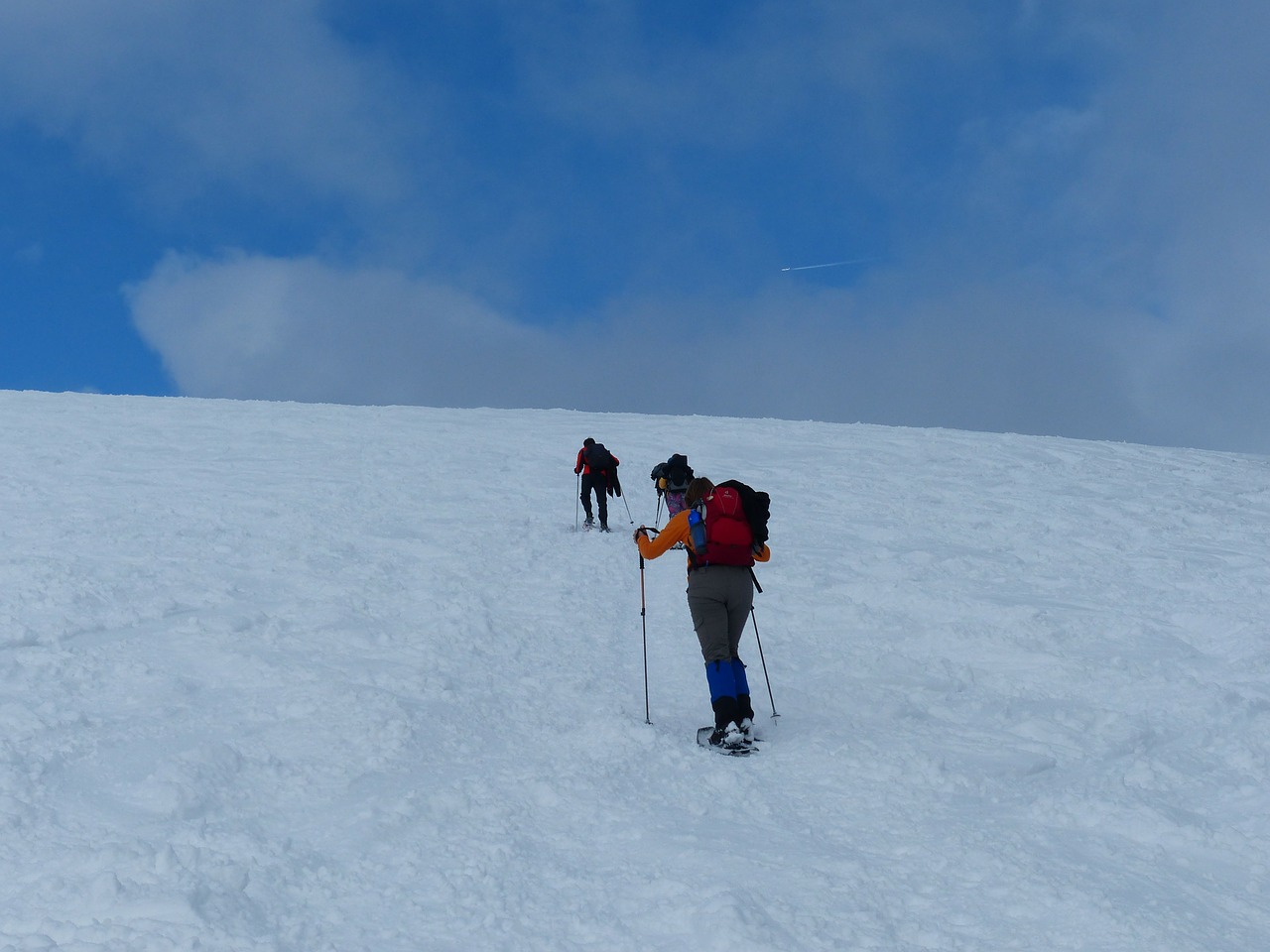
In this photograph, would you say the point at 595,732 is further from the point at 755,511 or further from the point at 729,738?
the point at 755,511

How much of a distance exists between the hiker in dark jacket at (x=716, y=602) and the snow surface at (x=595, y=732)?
0.53m

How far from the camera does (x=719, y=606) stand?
6562 mm

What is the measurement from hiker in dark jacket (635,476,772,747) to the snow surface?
53 centimetres

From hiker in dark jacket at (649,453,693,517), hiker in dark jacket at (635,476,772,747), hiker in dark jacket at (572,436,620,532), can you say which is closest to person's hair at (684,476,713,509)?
hiker in dark jacket at (635,476,772,747)

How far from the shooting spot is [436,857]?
4.49 m

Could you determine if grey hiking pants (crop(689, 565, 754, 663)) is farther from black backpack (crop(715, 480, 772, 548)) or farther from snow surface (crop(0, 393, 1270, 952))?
snow surface (crop(0, 393, 1270, 952))

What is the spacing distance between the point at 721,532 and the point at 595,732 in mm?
1661

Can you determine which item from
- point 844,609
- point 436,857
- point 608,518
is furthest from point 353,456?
point 436,857

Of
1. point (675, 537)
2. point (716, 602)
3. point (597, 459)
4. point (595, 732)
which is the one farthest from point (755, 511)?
point (597, 459)

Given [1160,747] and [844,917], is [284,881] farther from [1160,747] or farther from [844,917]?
[1160,747]

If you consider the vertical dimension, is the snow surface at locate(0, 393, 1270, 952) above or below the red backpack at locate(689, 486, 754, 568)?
below

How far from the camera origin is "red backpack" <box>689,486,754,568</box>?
6562 millimetres

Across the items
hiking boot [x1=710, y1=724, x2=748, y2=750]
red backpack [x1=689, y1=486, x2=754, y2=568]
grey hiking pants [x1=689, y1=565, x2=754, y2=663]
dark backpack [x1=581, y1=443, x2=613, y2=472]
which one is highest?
dark backpack [x1=581, y1=443, x2=613, y2=472]

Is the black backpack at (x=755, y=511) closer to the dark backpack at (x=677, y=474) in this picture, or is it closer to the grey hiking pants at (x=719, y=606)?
the grey hiking pants at (x=719, y=606)
